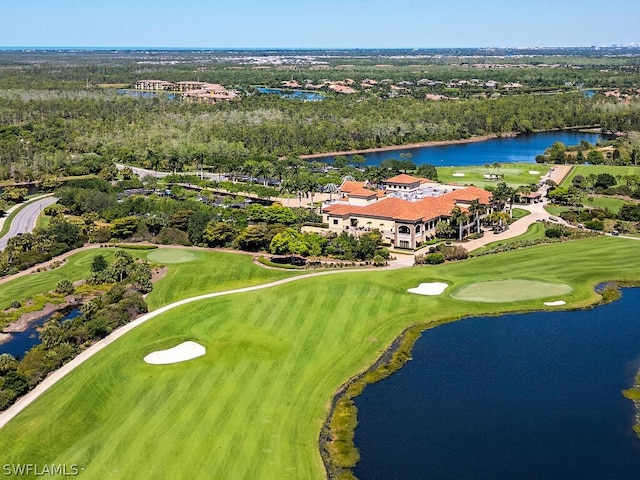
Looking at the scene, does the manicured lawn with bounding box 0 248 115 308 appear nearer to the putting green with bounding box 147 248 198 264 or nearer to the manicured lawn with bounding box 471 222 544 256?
the putting green with bounding box 147 248 198 264

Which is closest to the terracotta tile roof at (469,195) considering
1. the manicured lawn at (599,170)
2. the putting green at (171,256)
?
the manicured lawn at (599,170)

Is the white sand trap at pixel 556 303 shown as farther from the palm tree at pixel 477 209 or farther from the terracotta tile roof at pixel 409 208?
the palm tree at pixel 477 209

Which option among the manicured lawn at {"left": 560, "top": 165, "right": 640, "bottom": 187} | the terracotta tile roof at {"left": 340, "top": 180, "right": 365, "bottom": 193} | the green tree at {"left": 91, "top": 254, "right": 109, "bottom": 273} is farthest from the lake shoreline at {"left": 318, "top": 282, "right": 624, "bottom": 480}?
the manicured lawn at {"left": 560, "top": 165, "right": 640, "bottom": 187}

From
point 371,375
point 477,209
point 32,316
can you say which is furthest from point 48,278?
point 477,209

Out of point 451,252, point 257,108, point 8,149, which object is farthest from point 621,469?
point 257,108

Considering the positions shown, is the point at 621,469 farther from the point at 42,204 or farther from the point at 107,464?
the point at 42,204

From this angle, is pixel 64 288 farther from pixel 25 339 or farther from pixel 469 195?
pixel 469 195
